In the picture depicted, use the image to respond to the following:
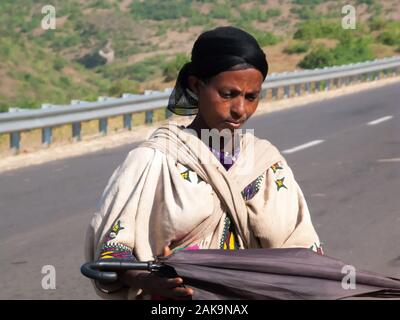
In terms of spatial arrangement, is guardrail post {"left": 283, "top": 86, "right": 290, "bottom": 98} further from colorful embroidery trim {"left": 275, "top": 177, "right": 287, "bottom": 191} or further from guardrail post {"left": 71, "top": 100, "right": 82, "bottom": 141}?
colorful embroidery trim {"left": 275, "top": 177, "right": 287, "bottom": 191}

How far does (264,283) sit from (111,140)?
15.6 metres

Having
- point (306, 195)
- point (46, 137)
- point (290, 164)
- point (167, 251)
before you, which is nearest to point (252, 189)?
point (167, 251)

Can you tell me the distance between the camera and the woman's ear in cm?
376

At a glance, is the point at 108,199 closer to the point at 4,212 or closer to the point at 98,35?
the point at 4,212

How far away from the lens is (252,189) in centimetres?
369

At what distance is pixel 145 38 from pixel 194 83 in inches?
3169

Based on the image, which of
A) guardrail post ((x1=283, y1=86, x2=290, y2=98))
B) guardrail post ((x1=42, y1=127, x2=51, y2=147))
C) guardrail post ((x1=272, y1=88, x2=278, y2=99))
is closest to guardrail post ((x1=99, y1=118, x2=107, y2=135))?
guardrail post ((x1=42, y1=127, x2=51, y2=147))

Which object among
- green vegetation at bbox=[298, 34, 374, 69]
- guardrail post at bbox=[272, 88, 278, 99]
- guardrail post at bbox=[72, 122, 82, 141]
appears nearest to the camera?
guardrail post at bbox=[72, 122, 82, 141]

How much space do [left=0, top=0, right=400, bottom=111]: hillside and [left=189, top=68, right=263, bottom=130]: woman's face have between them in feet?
113

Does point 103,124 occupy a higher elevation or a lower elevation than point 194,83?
lower

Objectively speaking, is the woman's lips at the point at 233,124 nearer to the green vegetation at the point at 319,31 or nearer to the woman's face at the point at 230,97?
the woman's face at the point at 230,97

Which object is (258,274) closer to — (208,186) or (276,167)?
(208,186)

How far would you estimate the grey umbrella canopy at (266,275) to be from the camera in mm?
3357

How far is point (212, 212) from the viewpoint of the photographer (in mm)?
3588
